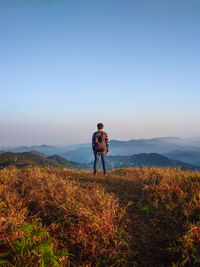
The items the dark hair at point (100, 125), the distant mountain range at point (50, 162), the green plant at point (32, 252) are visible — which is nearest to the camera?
the green plant at point (32, 252)

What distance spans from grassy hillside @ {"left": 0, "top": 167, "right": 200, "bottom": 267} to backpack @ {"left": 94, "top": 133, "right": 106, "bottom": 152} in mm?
4396

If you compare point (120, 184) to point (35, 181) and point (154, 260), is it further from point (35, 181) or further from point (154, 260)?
point (154, 260)

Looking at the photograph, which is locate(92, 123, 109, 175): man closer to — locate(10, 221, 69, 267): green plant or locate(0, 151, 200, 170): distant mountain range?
locate(0, 151, 200, 170): distant mountain range

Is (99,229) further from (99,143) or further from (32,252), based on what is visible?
(99,143)

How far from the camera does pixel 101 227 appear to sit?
339 centimetres

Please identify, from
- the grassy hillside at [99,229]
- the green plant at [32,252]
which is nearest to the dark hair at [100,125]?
the grassy hillside at [99,229]

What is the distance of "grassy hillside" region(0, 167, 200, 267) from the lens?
2793mm

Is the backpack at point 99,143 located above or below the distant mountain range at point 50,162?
above

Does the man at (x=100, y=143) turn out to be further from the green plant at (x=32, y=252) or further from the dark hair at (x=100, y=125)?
the green plant at (x=32, y=252)

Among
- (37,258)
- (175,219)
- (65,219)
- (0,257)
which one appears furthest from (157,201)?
(0,257)

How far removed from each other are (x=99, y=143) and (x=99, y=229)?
6.29 meters

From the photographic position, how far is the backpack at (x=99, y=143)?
375 inches

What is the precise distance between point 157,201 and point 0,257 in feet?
12.3

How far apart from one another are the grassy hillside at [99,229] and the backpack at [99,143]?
4396mm
